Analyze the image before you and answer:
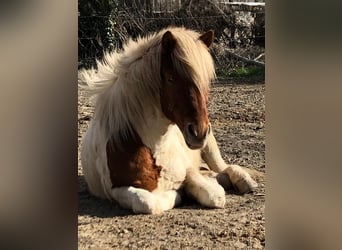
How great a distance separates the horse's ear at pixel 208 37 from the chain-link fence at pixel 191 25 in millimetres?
36

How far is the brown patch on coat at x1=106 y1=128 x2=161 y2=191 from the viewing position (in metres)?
1.45

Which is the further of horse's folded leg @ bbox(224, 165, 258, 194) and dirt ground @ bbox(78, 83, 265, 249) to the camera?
horse's folded leg @ bbox(224, 165, 258, 194)

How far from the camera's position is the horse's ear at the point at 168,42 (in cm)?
134

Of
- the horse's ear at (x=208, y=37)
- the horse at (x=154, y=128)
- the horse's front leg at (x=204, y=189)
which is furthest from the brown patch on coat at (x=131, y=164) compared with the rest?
the horse's ear at (x=208, y=37)

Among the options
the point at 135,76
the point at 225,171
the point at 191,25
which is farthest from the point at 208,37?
the point at 225,171

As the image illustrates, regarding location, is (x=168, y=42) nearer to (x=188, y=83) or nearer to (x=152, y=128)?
(x=188, y=83)

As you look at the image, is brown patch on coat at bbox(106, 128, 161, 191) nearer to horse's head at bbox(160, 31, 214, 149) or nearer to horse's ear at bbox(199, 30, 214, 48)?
horse's head at bbox(160, 31, 214, 149)

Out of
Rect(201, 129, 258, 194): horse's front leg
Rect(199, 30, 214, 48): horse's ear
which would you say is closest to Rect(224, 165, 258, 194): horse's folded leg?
Rect(201, 129, 258, 194): horse's front leg

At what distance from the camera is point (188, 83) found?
1.33 metres

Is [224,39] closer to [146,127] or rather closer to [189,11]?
[189,11]

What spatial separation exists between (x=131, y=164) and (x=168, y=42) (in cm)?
39
